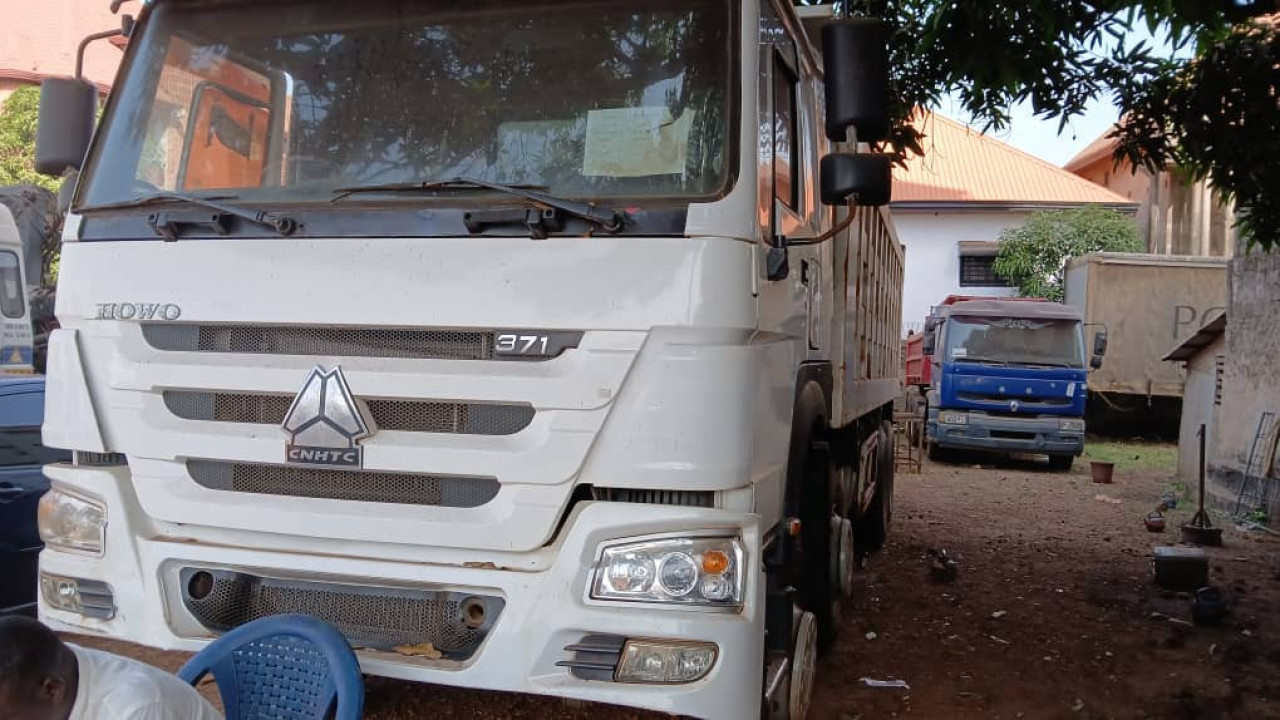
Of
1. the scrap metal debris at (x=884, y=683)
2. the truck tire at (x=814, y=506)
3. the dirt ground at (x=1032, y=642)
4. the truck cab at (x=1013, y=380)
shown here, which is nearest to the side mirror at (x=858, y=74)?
the truck tire at (x=814, y=506)

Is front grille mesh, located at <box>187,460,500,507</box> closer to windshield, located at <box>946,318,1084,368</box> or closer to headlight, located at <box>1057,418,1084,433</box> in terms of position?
windshield, located at <box>946,318,1084,368</box>

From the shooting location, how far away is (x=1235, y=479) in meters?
10.1

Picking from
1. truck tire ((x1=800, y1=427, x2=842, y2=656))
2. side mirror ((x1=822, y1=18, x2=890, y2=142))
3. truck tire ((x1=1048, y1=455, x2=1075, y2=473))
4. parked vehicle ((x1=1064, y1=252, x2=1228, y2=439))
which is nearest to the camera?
side mirror ((x1=822, y1=18, x2=890, y2=142))

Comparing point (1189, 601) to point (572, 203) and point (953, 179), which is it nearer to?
point (572, 203)

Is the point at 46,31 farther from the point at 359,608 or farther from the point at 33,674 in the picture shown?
the point at 33,674

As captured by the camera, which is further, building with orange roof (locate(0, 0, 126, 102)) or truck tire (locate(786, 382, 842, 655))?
building with orange roof (locate(0, 0, 126, 102))

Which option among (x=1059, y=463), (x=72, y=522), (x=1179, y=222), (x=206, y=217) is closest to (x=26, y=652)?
(x=72, y=522)

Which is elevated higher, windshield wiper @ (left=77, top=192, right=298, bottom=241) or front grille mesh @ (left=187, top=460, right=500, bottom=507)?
windshield wiper @ (left=77, top=192, right=298, bottom=241)

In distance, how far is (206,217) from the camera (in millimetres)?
2965

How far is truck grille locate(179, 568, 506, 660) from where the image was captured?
9.04 ft

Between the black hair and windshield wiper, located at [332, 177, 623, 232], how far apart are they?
139 centimetres

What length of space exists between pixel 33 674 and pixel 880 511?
672cm

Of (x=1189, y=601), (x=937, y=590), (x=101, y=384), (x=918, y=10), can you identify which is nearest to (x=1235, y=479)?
(x=1189, y=601)

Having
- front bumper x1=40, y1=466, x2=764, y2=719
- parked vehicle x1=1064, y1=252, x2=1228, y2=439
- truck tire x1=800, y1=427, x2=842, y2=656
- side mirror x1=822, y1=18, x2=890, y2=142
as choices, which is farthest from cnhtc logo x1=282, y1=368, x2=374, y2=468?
parked vehicle x1=1064, y1=252, x2=1228, y2=439
